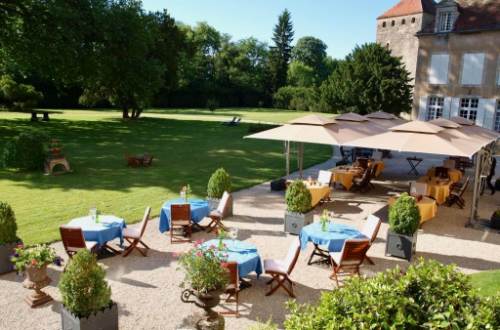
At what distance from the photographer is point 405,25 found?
43.8 meters

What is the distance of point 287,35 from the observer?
286 ft

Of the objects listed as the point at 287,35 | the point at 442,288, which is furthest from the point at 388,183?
the point at 287,35

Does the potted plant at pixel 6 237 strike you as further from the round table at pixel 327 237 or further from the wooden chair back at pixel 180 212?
the round table at pixel 327 237

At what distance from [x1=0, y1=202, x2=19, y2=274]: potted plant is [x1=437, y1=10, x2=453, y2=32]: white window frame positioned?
32787 millimetres

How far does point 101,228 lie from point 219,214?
3.01 meters

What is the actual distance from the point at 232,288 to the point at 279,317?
2.81 ft

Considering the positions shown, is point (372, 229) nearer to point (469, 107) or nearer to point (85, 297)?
point (85, 297)

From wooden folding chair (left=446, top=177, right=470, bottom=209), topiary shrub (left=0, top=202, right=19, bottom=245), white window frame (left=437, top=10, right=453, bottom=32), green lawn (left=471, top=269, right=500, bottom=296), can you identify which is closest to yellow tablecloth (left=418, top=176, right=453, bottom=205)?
wooden folding chair (left=446, top=177, right=470, bottom=209)

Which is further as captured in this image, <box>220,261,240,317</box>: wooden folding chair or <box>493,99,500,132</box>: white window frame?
<box>493,99,500,132</box>: white window frame

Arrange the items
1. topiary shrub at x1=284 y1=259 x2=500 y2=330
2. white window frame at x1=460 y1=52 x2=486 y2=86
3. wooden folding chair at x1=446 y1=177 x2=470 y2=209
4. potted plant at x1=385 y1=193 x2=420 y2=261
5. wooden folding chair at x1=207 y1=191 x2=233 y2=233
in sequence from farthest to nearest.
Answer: white window frame at x1=460 y1=52 x2=486 y2=86
wooden folding chair at x1=446 y1=177 x2=470 y2=209
wooden folding chair at x1=207 y1=191 x2=233 y2=233
potted plant at x1=385 y1=193 x2=420 y2=261
topiary shrub at x1=284 y1=259 x2=500 y2=330

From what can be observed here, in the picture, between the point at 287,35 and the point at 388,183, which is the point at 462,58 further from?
the point at 287,35

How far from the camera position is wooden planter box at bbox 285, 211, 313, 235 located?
10.3 m

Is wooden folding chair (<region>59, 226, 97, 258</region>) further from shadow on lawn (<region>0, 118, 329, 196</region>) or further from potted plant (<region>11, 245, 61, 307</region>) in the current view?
shadow on lawn (<region>0, 118, 329, 196</region>)

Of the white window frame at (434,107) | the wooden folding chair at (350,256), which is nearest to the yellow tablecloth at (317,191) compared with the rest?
the wooden folding chair at (350,256)
